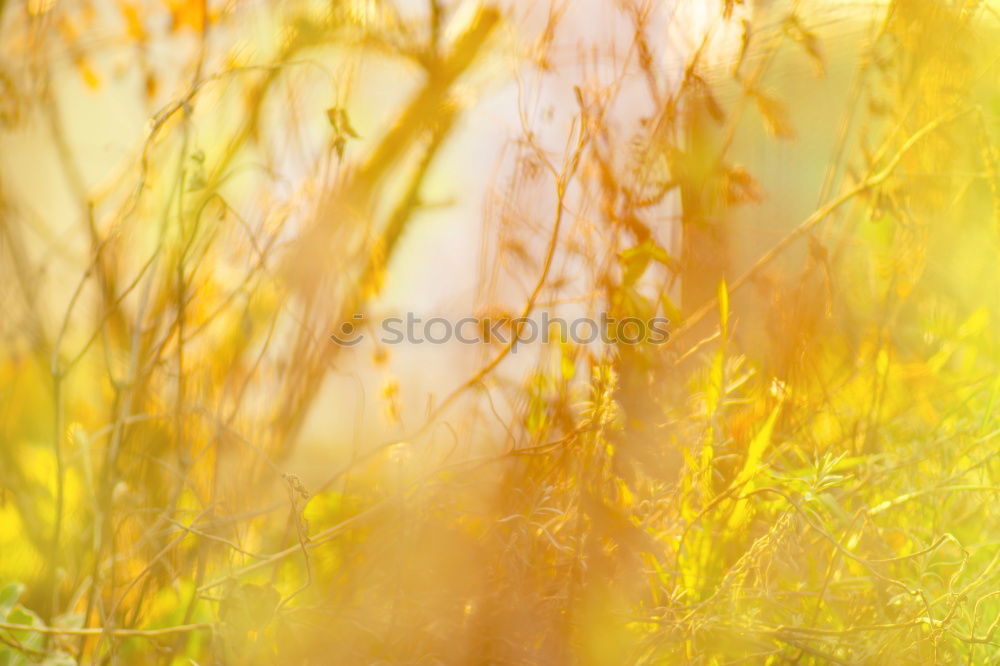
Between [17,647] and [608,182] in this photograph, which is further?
[608,182]

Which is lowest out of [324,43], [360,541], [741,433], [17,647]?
[17,647]

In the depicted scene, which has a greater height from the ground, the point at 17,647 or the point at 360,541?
the point at 360,541

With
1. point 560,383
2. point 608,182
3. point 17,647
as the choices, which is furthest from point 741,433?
point 17,647

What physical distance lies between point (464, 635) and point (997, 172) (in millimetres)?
849

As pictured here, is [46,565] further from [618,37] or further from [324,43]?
[618,37]

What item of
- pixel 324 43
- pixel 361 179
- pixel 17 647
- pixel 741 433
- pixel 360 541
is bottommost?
pixel 17 647

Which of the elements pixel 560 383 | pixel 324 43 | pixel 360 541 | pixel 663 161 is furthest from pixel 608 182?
pixel 360 541

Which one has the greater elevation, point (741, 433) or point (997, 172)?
point (997, 172)

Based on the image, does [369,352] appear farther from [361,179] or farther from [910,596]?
[910,596]

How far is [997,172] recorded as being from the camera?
944mm

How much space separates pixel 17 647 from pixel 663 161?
83 centimetres

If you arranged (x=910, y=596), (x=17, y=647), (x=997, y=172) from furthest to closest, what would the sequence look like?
(x=997, y=172)
(x=910, y=596)
(x=17, y=647)

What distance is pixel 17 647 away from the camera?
712mm

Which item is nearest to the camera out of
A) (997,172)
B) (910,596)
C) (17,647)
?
(17,647)
